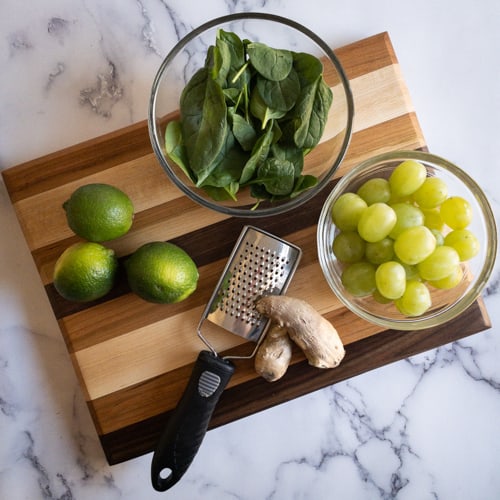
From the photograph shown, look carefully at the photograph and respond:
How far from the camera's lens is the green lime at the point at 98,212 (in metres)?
0.77

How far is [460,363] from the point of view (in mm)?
986

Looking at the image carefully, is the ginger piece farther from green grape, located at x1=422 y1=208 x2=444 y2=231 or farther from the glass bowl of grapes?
green grape, located at x1=422 y1=208 x2=444 y2=231

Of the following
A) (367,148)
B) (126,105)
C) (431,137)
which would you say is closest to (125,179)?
(126,105)

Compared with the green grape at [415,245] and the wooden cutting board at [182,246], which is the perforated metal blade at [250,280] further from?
the green grape at [415,245]

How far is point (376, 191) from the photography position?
768 millimetres

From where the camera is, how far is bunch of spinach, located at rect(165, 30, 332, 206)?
2.36 ft

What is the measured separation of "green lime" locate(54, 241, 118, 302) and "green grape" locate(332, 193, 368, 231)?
346 millimetres

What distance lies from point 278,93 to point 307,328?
34cm

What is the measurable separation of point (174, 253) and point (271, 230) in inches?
6.6

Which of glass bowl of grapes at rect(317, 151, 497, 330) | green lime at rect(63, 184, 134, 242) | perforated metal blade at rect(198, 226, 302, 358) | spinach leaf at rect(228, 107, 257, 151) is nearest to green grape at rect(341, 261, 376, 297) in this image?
glass bowl of grapes at rect(317, 151, 497, 330)

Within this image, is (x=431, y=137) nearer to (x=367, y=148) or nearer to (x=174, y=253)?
(x=367, y=148)

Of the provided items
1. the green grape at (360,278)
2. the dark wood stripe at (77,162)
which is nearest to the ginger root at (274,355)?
the green grape at (360,278)

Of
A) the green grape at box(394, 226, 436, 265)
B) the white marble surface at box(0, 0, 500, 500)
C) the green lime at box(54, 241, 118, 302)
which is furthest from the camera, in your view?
the white marble surface at box(0, 0, 500, 500)

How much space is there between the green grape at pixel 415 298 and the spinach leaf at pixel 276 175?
0.71 feet
